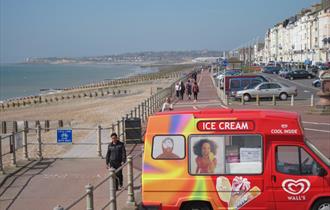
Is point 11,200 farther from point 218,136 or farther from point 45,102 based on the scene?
point 45,102

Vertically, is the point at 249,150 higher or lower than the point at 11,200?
higher

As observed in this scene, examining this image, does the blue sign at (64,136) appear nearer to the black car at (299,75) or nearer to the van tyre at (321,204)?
the van tyre at (321,204)

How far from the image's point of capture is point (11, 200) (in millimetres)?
13203

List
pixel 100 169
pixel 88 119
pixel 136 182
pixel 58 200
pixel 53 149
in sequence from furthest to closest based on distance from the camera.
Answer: pixel 88 119 < pixel 53 149 < pixel 100 169 < pixel 136 182 < pixel 58 200

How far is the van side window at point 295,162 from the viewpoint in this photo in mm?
9383

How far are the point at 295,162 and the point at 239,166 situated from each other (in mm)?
945

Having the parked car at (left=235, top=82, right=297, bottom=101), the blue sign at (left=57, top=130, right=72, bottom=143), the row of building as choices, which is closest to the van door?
the blue sign at (left=57, top=130, right=72, bottom=143)

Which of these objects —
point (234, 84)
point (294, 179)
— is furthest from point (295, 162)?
point (234, 84)

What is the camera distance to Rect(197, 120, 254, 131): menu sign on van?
940 centimetres

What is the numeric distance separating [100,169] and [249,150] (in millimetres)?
7837

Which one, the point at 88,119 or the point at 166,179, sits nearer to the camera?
the point at 166,179

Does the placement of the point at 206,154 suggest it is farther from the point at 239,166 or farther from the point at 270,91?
the point at 270,91

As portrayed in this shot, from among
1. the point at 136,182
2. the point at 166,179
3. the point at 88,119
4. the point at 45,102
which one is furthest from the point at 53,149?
the point at 45,102

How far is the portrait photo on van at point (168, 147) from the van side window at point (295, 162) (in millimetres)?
1598
